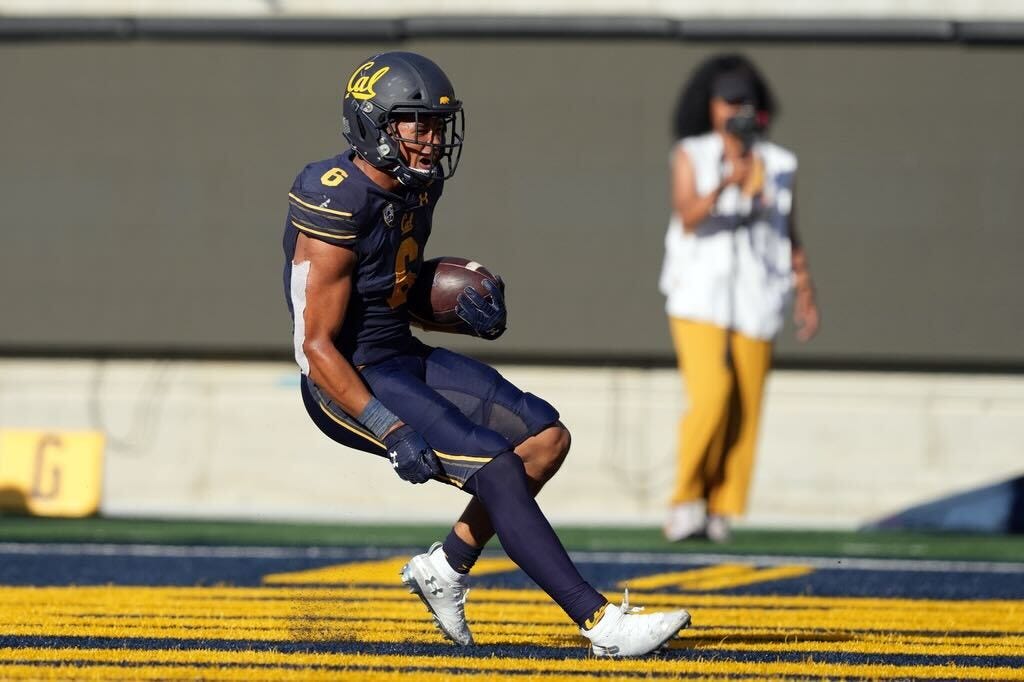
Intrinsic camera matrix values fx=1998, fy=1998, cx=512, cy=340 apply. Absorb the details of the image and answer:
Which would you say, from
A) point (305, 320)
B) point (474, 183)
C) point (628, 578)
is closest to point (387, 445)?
point (305, 320)

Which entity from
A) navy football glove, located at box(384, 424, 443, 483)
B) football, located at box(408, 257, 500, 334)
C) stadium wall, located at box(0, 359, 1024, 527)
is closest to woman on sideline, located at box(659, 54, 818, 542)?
stadium wall, located at box(0, 359, 1024, 527)

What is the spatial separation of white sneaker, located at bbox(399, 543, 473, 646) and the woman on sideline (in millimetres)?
3532

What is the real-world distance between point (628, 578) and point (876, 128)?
16.5ft

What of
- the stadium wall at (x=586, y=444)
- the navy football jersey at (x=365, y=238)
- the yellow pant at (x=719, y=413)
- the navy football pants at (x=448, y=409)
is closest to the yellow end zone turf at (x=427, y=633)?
the navy football pants at (x=448, y=409)

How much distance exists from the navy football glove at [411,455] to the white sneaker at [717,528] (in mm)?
4135

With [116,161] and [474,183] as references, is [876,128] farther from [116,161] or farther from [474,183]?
[116,161]

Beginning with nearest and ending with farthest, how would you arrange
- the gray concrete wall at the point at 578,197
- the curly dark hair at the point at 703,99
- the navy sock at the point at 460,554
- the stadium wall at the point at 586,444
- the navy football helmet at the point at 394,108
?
the navy football helmet at the point at 394,108 < the navy sock at the point at 460,554 < the curly dark hair at the point at 703,99 < the stadium wall at the point at 586,444 < the gray concrete wall at the point at 578,197

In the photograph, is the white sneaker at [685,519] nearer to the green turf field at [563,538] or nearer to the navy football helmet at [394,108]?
the green turf field at [563,538]

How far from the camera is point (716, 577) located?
7379 mm

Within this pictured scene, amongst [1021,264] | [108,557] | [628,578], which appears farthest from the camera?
[1021,264]

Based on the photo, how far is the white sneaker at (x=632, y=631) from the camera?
4926mm

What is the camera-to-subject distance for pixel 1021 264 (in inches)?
453

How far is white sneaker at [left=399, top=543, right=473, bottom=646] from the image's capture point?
5266 millimetres

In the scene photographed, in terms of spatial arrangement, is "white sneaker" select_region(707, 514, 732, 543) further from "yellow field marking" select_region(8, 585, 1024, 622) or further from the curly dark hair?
"yellow field marking" select_region(8, 585, 1024, 622)
